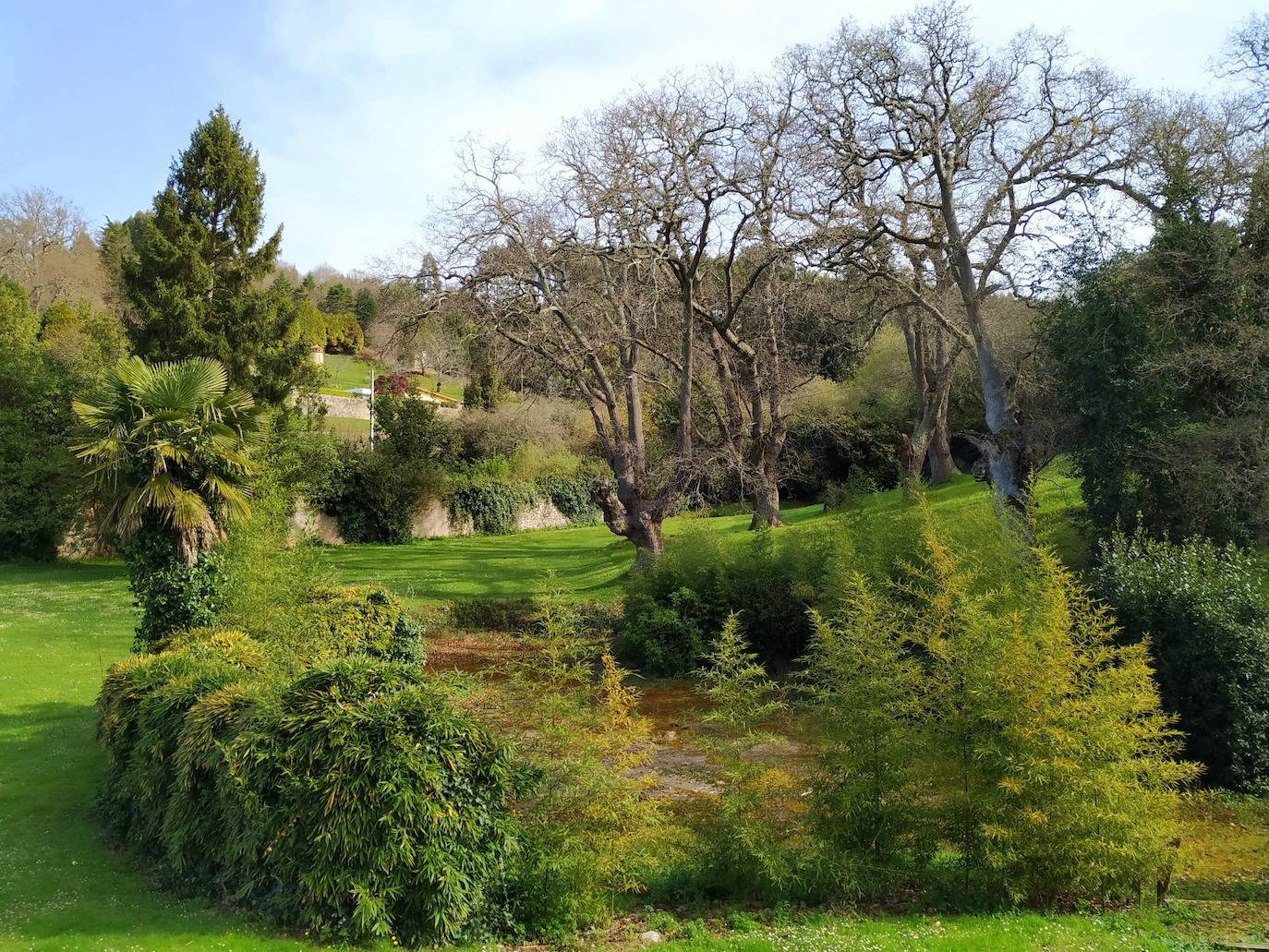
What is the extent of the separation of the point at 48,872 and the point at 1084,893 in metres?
8.66

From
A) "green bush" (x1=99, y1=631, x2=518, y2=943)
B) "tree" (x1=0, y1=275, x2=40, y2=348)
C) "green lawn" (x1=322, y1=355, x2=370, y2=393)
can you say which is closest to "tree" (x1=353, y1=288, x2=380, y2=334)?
"green lawn" (x1=322, y1=355, x2=370, y2=393)

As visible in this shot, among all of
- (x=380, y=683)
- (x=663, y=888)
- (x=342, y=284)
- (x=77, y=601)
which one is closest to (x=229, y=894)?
(x=380, y=683)

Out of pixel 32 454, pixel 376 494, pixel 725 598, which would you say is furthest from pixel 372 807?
pixel 376 494

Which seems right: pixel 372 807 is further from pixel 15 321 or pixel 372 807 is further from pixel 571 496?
pixel 571 496

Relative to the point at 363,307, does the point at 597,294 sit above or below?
below

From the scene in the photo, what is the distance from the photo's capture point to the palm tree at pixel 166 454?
1132 cm

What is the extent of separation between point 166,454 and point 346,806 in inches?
279

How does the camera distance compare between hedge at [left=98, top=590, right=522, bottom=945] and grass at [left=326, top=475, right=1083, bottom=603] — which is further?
grass at [left=326, top=475, right=1083, bottom=603]

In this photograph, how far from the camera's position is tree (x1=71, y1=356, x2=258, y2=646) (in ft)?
37.3

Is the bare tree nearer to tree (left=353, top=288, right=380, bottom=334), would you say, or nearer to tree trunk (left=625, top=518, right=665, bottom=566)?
tree trunk (left=625, top=518, right=665, bottom=566)

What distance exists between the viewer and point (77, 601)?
20.1 metres

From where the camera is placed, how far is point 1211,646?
10531mm

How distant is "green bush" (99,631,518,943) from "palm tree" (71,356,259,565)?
16.5 ft

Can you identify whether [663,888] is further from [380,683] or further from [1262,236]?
[1262,236]
